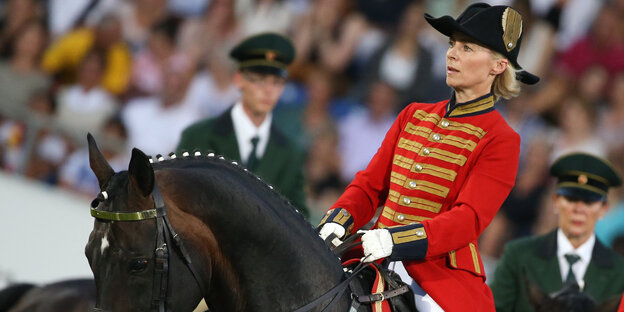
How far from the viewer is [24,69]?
10.1 meters

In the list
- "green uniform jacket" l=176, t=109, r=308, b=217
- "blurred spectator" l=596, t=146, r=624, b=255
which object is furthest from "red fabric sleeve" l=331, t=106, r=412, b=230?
"blurred spectator" l=596, t=146, r=624, b=255

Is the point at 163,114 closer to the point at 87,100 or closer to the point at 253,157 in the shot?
the point at 87,100

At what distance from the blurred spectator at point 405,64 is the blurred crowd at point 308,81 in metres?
0.01

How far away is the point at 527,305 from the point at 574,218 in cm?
59

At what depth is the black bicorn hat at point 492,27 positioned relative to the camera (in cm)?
309

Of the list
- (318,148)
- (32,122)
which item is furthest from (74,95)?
(318,148)

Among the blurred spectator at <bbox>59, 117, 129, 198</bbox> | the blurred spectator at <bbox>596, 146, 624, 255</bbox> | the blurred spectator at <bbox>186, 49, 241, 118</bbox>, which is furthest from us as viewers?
the blurred spectator at <bbox>186, 49, 241, 118</bbox>

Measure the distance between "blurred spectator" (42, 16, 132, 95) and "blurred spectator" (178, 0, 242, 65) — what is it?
714 millimetres

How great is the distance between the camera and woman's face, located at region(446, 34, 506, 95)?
10.3 ft

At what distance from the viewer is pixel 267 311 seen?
2797 mm

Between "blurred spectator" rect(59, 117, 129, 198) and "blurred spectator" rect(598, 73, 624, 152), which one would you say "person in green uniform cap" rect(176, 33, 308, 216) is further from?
"blurred spectator" rect(59, 117, 129, 198)

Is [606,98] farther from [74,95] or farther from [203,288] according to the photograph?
[74,95]

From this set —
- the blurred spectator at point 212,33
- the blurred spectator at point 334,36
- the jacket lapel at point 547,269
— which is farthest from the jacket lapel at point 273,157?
the blurred spectator at point 212,33

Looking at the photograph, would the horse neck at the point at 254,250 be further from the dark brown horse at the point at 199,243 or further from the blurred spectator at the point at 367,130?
the blurred spectator at the point at 367,130
